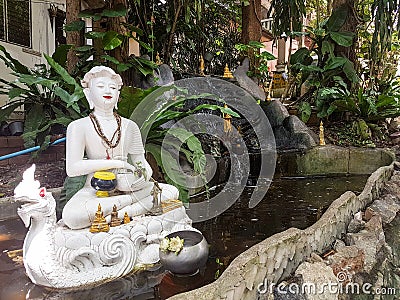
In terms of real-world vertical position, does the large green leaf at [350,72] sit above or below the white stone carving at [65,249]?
above

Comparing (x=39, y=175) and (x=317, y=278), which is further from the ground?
(x=39, y=175)

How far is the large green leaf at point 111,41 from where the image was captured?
3925mm

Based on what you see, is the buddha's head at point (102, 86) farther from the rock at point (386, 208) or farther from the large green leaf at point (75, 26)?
the large green leaf at point (75, 26)

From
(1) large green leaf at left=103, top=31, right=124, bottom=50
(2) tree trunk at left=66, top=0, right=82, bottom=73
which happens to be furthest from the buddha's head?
(2) tree trunk at left=66, top=0, right=82, bottom=73

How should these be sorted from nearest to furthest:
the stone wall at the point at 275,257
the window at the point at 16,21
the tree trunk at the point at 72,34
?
the stone wall at the point at 275,257 < the tree trunk at the point at 72,34 < the window at the point at 16,21

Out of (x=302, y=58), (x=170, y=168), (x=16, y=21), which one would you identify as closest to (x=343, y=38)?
(x=302, y=58)

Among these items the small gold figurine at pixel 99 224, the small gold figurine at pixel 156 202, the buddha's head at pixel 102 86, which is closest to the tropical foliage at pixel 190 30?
the buddha's head at pixel 102 86

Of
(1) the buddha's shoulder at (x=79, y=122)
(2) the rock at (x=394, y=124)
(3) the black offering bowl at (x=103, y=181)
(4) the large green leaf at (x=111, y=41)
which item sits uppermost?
(4) the large green leaf at (x=111, y=41)

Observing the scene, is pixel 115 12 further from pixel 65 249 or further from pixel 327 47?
pixel 327 47

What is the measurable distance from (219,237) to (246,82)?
13.6 ft

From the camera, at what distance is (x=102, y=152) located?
6.72ft

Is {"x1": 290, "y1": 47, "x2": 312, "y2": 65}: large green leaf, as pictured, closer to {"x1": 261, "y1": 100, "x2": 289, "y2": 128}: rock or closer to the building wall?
{"x1": 261, "y1": 100, "x2": 289, "y2": 128}: rock

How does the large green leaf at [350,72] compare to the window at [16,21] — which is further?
the large green leaf at [350,72]

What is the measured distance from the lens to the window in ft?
18.8
